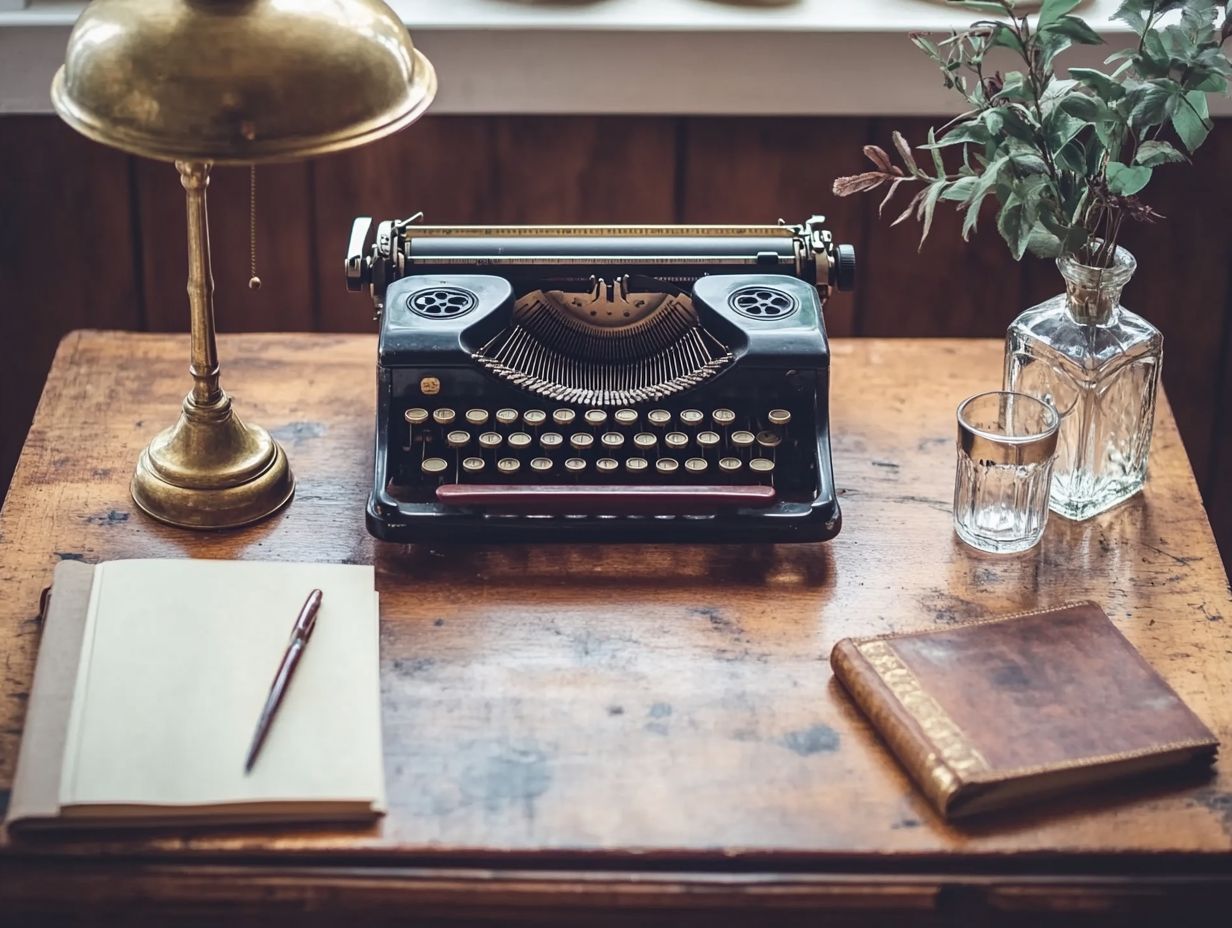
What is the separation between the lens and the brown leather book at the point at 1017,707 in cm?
114

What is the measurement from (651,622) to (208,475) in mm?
443

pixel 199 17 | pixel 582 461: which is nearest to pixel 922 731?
pixel 582 461

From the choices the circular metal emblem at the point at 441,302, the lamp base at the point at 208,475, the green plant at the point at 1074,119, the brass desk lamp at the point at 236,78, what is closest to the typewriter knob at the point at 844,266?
the green plant at the point at 1074,119

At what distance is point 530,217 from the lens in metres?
2.04

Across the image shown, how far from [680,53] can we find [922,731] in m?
0.99

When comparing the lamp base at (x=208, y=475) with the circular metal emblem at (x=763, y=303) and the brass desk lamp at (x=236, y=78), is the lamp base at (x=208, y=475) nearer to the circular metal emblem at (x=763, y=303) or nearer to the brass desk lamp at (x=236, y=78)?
the brass desk lamp at (x=236, y=78)

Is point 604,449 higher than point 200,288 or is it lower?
lower

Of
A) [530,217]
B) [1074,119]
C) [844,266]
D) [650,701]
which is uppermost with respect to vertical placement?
[1074,119]

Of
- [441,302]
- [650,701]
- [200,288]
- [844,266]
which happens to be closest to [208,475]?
[200,288]

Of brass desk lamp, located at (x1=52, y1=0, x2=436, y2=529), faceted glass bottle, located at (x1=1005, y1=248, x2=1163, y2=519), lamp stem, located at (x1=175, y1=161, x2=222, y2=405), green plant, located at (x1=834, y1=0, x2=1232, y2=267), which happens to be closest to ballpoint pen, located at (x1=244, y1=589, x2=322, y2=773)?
lamp stem, located at (x1=175, y1=161, x2=222, y2=405)

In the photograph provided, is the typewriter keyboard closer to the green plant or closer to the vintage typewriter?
the vintage typewriter

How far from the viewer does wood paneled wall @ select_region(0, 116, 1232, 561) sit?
6.52ft

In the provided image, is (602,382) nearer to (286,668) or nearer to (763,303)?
(763,303)

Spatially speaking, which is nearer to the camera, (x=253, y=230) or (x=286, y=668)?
(x=286, y=668)
